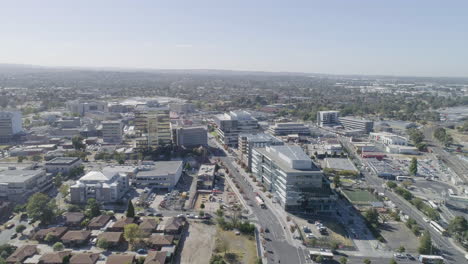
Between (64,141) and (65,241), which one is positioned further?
(64,141)

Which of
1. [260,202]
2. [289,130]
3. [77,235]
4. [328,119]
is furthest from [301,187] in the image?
[328,119]

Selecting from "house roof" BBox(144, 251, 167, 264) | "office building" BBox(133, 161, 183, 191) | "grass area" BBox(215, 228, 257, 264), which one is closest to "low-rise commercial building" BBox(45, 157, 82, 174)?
"office building" BBox(133, 161, 183, 191)

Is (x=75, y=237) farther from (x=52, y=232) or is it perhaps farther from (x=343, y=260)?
(x=343, y=260)

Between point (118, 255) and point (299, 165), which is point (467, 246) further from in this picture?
point (118, 255)

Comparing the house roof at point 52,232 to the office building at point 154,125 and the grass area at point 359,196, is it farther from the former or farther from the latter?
the grass area at point 359,196

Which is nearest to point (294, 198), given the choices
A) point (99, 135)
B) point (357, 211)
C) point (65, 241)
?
point (357, 211)
